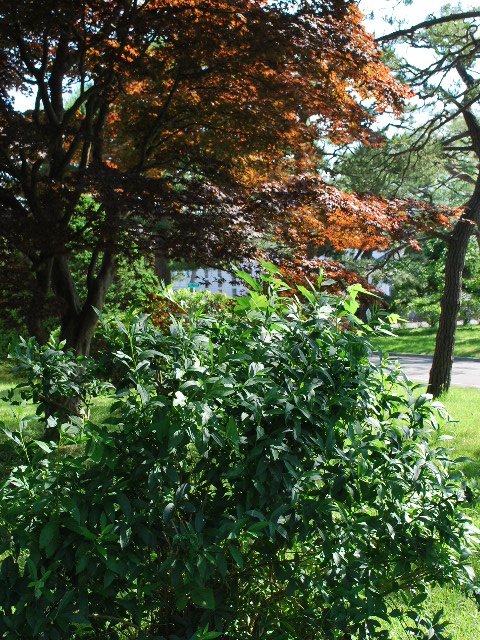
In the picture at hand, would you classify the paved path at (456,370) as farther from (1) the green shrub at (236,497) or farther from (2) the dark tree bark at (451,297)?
(1) the green shrub at (236,497)

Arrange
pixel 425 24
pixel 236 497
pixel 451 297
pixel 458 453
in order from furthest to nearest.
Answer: pixel 451 297
pixel 425 24
pixel 458 453
pixel 236 497

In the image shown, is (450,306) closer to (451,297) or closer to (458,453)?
(451,297)

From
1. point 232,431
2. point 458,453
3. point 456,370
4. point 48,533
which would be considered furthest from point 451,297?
point 48,533

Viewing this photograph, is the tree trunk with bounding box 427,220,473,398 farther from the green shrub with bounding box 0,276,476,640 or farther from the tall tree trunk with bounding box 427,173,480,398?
the green shrub with bounding box 0,276,476,640

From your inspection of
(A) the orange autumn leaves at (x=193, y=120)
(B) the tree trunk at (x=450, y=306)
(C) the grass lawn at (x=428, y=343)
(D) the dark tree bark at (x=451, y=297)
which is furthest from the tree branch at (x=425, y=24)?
(C) the grass lawn at (x=428, y=343)

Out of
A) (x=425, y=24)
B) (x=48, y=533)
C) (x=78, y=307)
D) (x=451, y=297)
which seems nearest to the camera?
(x=48, y=533)

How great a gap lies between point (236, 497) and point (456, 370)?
44.9 feet

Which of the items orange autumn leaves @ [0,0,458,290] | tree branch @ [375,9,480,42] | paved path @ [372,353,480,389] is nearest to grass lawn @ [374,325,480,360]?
paved path @ [372,353,480,389]

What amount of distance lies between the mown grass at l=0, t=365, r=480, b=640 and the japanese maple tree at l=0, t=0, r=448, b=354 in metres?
1.79

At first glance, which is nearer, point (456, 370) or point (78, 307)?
point (78, 307)

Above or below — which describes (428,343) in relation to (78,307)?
below

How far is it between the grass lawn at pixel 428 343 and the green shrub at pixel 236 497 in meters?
15.0

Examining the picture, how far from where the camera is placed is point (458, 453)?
228 inches

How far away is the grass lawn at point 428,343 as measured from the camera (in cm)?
1855
